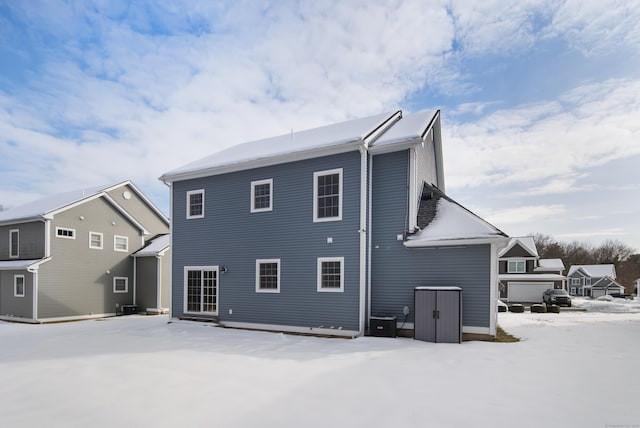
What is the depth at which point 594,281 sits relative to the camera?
58.0 m

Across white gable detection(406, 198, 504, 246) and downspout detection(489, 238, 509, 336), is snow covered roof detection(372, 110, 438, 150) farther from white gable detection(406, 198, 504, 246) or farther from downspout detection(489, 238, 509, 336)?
downspout detection(489, 238, 509, 336)

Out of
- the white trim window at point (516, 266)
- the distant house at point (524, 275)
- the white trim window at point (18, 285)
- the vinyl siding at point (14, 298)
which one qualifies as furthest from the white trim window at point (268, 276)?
the white trim window at point (516, 266)

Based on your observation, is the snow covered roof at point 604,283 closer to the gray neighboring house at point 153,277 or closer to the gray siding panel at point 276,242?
the gray siding panel at point 276,242

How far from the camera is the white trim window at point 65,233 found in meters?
18.3

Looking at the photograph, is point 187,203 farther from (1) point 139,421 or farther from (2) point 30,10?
(1) point 139,421

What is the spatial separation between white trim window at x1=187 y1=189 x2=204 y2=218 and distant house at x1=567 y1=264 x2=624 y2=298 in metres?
63.1

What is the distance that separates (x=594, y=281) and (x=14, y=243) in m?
70.7

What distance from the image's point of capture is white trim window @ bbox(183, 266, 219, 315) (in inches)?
580

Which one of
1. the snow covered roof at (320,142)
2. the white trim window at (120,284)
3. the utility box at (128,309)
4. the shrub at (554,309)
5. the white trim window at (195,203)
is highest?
the snow covered roof at (320,142)

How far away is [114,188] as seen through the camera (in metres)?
21.5

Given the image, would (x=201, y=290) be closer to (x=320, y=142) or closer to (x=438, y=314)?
(x=320, y=142)

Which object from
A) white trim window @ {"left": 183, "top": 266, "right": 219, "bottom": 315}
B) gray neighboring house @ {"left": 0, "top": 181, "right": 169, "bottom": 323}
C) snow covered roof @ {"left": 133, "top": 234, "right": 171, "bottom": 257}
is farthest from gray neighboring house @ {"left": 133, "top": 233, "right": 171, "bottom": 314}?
white trim window @ {"left": 183, "top": 266, "right": 219, "bottom": 315}

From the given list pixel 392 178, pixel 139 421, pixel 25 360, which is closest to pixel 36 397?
pixel 139 421

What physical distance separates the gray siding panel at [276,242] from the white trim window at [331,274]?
165mm
